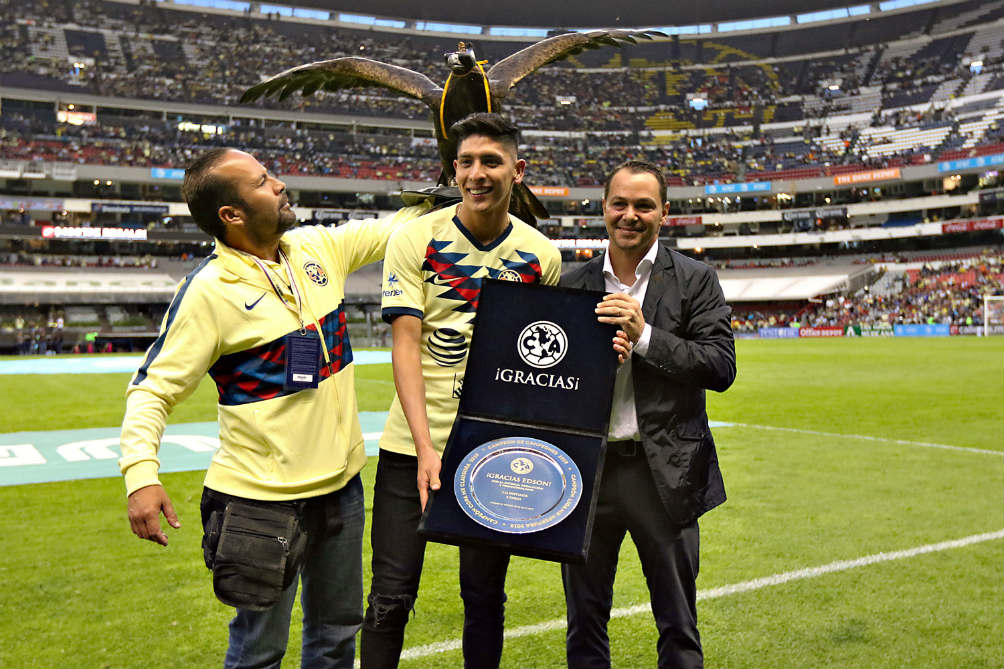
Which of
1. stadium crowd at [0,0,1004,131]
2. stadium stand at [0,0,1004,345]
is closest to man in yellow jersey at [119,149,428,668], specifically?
stadium stand at [0,0,1004,345]

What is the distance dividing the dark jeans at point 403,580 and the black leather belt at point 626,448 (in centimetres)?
59

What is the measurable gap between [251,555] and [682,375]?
1609 millimetres

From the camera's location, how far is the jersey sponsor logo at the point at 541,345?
2.73m

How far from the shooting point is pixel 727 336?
3057mm

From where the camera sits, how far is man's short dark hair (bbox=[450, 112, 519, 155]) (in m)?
2.81

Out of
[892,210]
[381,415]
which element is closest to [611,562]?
[381,415]

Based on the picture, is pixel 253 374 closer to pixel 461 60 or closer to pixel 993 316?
pixel 461 60

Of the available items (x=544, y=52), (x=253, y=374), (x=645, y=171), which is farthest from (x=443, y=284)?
(x=544, y=52)

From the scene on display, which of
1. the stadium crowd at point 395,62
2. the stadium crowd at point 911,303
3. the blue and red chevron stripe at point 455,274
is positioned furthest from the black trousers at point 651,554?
the stadium crowd at point 395,62

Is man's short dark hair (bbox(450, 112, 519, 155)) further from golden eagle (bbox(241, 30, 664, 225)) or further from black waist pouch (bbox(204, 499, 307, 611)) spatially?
black waist pouch (bbox(204, 499, 307, 611))

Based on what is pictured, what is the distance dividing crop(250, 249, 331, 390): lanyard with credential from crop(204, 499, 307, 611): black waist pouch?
0.47 meters

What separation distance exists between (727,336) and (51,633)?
3893 millimetres

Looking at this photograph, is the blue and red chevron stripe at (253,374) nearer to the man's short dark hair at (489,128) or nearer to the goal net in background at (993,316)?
the man's short dark hair at (489,128)

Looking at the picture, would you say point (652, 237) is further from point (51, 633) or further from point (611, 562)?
point (51, 633)
